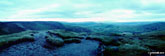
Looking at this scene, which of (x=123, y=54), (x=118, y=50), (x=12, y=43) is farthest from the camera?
(x=12, y=43)

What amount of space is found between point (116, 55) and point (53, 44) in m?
15.4

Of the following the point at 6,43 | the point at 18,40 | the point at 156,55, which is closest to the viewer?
the point at 156,55

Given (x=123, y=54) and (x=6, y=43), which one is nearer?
(x=123, y=54)

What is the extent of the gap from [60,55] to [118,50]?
10.3m

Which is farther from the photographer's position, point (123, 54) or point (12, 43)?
point (12, 43)

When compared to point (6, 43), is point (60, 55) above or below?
below

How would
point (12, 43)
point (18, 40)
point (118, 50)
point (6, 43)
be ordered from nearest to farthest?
point (118, 50), point (6, 43), point (12, 43), point (18, 40)

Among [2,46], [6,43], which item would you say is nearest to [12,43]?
[6,43]

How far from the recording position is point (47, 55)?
20.3m

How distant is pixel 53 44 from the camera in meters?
29.0

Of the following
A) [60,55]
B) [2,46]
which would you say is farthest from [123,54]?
[2,46]

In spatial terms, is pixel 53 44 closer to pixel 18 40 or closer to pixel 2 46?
pixel 18 40

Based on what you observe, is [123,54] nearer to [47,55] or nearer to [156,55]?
[156,55]

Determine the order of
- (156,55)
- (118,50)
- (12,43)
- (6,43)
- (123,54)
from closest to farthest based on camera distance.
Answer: (156,55) → (123,54) → (118,50) → (6,43) → (12,43)
